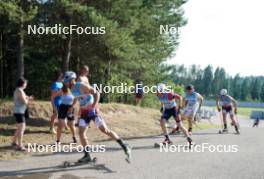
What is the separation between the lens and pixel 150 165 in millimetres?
9844

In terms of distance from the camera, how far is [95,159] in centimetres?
978

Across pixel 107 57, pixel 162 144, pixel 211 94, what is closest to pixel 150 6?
pixel 107 57

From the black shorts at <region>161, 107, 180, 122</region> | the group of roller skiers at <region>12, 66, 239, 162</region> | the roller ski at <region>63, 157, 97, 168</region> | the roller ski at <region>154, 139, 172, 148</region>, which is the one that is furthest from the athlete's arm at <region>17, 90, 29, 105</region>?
the black shorts at <region>161, 107, 180, 122</region>

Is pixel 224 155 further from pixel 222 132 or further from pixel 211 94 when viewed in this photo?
A: pixel 211 94

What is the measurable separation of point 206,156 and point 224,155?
623 mm

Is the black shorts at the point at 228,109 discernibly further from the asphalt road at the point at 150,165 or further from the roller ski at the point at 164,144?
the roller ski at the point at 164,144

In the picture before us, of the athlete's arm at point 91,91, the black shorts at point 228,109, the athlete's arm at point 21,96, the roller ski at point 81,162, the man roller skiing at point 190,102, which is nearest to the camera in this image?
the roller ski at point 81,162

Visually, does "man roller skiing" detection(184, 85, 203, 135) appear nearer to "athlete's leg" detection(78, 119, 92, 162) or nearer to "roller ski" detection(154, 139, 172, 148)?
"roller ski" detection(154, 139, 172, 148)

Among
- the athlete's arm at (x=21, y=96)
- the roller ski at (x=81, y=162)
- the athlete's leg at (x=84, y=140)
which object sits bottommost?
the roller ski at (x=81, y=162)

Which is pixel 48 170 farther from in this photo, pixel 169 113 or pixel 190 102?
pixel 190 102

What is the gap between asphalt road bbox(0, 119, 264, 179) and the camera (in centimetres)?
871

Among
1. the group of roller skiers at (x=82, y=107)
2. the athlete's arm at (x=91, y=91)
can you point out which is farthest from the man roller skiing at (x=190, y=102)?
the athlete's arm at (x=91, y=91)

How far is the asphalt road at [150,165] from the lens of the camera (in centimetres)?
871

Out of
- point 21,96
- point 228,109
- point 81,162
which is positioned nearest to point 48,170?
point 81,162
